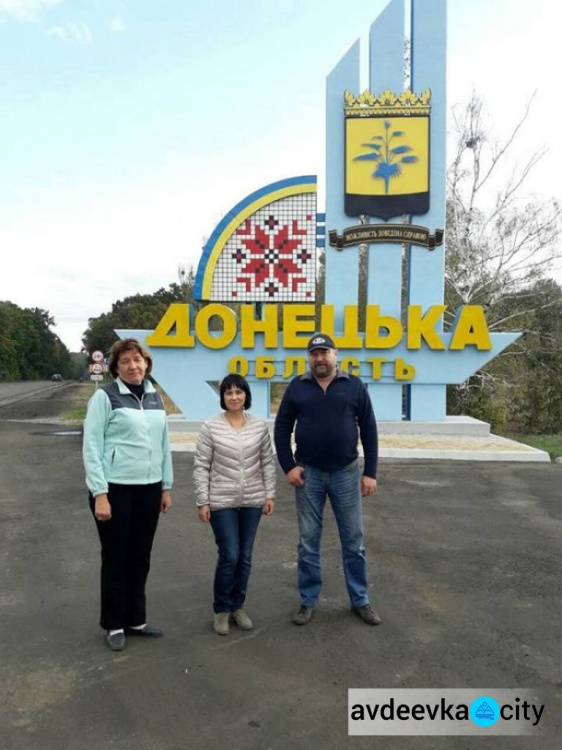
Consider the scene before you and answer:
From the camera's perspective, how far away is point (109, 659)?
3.29 meters

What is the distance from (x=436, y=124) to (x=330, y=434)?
11393mm

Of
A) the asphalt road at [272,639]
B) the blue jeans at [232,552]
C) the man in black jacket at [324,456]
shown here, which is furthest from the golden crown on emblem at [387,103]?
the blue jeans at [232,552]

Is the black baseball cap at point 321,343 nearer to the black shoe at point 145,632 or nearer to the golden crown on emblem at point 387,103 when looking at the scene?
the black shoe at point 145,632

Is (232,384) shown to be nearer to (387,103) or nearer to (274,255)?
(274,255)

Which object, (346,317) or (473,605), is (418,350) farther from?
(473,605)

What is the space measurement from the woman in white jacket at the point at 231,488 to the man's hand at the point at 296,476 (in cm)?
16

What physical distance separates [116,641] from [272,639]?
0.91m

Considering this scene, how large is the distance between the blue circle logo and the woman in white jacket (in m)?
1.40

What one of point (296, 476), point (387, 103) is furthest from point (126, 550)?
point (387, 103)

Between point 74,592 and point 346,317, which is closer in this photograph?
point 74,592

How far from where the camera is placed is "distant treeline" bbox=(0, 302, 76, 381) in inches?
2643

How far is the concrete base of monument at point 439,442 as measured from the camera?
10.3 metres

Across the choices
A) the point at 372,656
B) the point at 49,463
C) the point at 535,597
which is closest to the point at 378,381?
the point at 49,463

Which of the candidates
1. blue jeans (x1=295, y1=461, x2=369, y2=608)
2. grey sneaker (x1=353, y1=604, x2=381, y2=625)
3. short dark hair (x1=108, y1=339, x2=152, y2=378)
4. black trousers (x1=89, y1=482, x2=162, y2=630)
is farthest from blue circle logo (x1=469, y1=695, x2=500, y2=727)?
short dark hair (x1=108, y1=339, x2=152, y2=378)
